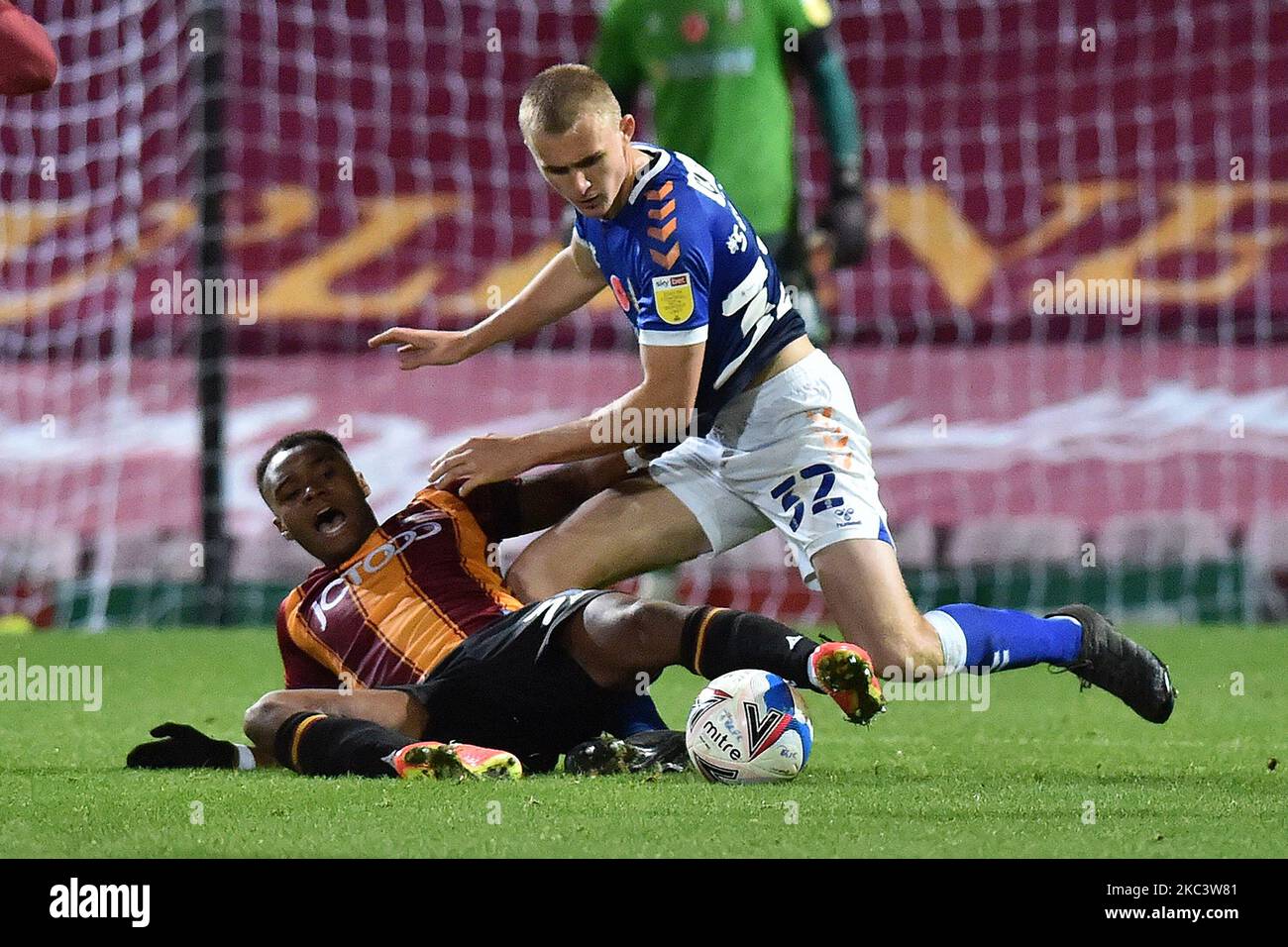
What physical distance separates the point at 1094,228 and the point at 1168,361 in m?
1.29

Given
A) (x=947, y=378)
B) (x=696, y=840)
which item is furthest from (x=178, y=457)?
(x=696, y=840)

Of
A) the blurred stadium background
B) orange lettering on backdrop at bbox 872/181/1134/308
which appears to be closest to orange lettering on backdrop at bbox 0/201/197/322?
the blurred stadium background

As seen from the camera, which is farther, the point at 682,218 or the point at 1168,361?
the point at 1168,361

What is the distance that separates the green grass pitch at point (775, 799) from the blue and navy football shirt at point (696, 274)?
91 cm

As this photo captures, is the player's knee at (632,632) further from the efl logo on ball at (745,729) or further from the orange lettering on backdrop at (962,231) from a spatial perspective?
the orange lettering on backdrop at (962,231)

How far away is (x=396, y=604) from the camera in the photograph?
13.3 feet

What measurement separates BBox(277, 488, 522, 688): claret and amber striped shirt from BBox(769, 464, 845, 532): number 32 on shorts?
2.12ft

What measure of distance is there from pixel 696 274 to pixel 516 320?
0.70 m

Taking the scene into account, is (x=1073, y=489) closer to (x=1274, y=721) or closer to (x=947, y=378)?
(x=947, y=378)

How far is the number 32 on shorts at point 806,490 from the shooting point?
4211 millimetres

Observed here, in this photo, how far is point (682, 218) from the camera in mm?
4000
